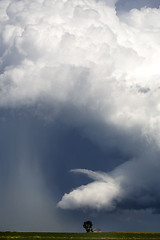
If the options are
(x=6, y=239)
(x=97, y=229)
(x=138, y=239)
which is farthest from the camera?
(x=97, y=229)

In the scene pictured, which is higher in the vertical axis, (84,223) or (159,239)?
(84,223)

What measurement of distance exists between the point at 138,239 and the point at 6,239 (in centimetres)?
2820

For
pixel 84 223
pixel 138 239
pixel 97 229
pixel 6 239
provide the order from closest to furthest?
pixel 6 239
pixel 138 239
pixel 97 229
pixel 84 223

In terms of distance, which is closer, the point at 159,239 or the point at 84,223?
the point at 159,239

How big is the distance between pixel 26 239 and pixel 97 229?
72024mm

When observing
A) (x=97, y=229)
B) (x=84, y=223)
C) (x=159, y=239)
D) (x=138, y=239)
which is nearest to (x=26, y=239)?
(x=138, y=239)

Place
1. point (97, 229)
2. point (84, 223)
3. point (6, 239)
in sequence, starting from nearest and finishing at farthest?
1. point (6, 239)
2. point (97, 229)
3. point (84, 223)

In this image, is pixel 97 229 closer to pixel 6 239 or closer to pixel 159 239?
pixel 159 239

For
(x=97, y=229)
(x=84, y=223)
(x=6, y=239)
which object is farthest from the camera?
(x=84, y=223)

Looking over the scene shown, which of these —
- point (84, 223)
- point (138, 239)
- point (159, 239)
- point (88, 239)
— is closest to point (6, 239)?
point (88, 239)

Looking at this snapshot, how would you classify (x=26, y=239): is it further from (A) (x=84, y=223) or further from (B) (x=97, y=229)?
(A) (x=84, y=223)

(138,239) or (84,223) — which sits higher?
(84,223)

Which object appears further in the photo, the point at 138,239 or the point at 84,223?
the point at 84,223

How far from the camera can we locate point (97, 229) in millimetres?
126312
